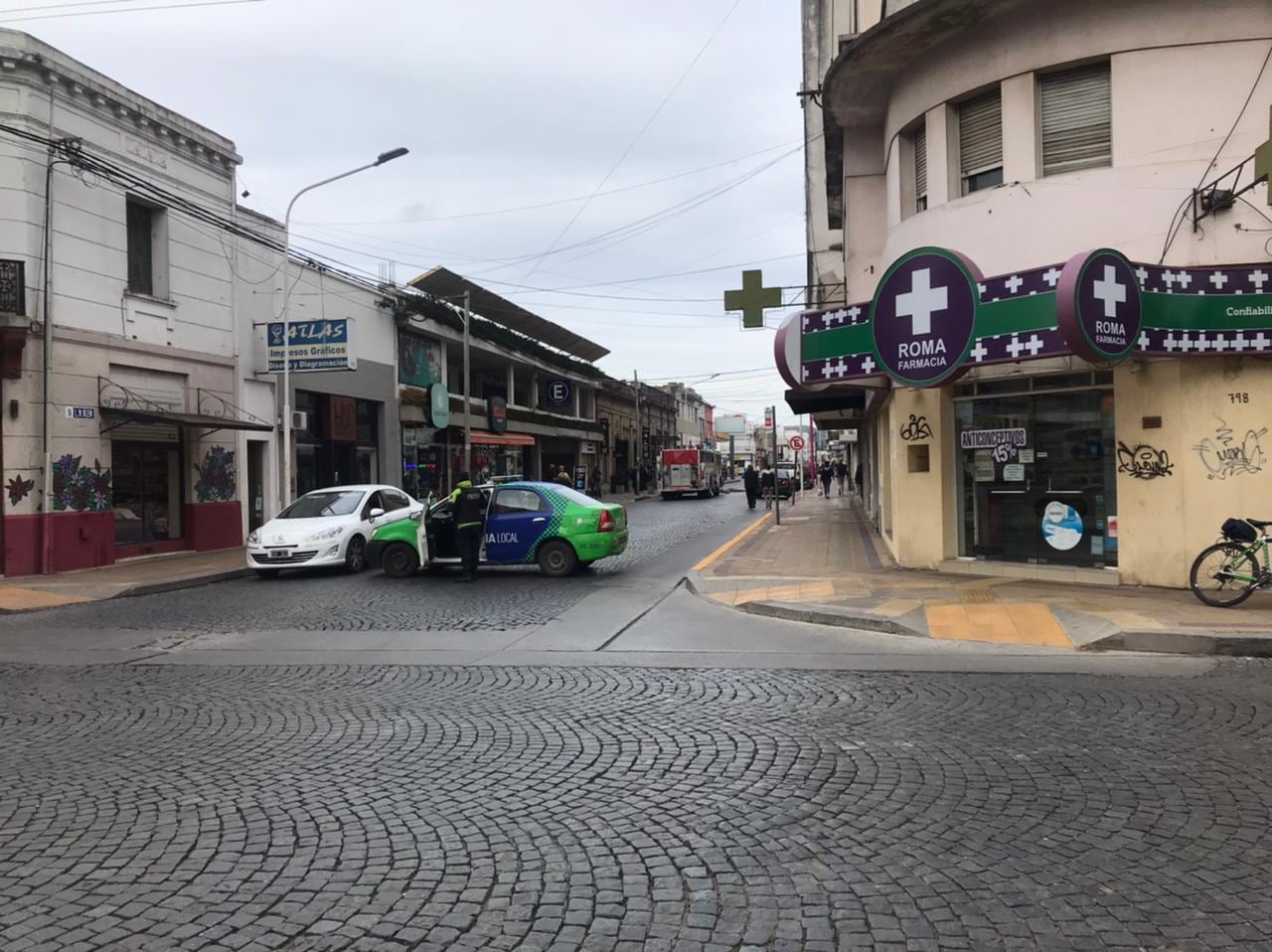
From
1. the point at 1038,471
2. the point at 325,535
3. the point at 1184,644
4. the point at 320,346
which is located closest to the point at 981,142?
the point at 1038,471

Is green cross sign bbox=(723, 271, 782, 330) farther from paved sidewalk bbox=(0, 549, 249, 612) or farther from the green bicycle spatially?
paved sidewalk bbox=(0, 549, 249, 612)

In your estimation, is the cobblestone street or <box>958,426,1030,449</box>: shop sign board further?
<box>958,426,1030,449</box>: shop sign board

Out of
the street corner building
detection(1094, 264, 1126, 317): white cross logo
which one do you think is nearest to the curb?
the street corner building

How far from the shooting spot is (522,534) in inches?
587

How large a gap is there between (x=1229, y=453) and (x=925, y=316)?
3.82 metres

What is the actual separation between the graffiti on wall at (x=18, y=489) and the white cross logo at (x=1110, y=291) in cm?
1646

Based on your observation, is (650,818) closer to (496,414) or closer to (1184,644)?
(1184,644)

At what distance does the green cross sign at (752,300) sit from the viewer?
679 inches

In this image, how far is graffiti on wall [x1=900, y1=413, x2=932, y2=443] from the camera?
43.7 ft

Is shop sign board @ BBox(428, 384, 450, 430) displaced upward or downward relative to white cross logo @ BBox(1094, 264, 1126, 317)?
upward

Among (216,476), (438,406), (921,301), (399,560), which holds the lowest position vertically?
(399,560)

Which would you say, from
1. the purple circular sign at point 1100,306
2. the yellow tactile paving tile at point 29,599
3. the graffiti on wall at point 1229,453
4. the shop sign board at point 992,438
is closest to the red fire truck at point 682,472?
the shop sign board at point 992,438

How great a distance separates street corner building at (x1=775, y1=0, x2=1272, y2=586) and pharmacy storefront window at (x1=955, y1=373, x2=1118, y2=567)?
3 centimetres

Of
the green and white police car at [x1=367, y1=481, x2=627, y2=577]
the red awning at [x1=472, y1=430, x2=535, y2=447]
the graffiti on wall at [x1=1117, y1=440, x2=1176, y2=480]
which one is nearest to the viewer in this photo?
the graffiti on wall at [x1=1117, y1=440, x2=1176, y2=480]
